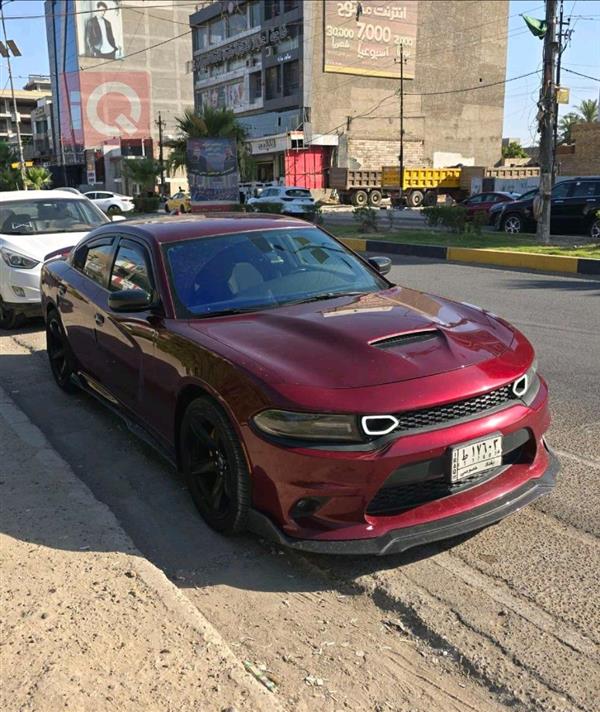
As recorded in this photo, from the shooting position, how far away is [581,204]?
1747 centimetres

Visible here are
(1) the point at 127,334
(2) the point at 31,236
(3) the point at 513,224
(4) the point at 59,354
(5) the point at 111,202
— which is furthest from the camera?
(5) the point at 111,202

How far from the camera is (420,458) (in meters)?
2.97

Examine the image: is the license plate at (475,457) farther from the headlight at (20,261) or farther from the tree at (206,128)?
the tree at (206,128)

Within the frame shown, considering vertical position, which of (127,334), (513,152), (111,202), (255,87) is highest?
(255,87)

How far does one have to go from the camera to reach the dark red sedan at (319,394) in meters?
2.99

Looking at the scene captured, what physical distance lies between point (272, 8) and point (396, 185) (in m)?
29.0

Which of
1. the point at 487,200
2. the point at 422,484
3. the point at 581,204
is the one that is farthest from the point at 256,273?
the point at 487,200

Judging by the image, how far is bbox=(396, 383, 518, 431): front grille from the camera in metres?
3.01

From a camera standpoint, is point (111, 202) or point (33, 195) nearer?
point (33, 195)

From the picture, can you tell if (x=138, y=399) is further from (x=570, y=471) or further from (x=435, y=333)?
(x=570, y=471)

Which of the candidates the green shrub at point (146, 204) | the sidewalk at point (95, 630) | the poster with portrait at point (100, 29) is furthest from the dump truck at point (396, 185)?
the poster with portrait at point (100, 29)

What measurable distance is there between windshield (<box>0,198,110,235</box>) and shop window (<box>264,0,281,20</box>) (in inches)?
2317

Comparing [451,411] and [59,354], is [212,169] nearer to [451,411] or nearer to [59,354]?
[59,354]

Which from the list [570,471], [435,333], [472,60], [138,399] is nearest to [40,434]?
[138,399]
